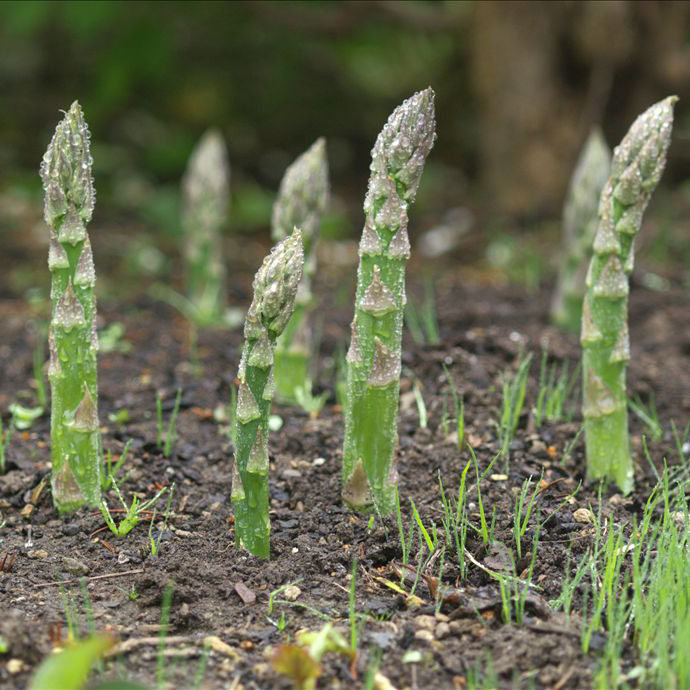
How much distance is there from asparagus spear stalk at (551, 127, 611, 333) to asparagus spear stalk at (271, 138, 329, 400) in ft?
5.27

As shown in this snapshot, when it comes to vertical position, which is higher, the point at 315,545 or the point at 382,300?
the point at 382,300

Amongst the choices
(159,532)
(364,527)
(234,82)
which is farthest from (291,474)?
(234,82)

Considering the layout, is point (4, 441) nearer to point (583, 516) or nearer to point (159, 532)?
point (159, 532)

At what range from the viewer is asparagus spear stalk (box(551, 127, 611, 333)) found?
566cm

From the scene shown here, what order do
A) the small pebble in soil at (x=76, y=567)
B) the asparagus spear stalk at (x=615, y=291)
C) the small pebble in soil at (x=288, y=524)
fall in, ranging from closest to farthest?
1. the small pebble in soil at (x=76, y=567)
2. the small pebble in soil at (x=288, y=524)
3. the asparagus spear stalk at (x=615, y=291)

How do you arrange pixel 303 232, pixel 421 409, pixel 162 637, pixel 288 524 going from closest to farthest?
pixel 162 637, pixel 288 524, pixel 421 409, pixel 303 232

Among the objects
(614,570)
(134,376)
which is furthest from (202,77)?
(614,570)

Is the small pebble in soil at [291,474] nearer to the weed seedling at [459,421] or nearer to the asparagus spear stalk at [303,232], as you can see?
the weed seedling at [459,421]

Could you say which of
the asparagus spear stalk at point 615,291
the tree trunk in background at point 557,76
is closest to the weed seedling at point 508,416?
the asparagus spear stalk at point 615,291

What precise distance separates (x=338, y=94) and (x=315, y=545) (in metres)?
7.30

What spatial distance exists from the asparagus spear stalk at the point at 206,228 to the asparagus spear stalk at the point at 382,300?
109 inches

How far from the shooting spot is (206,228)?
6332 mm

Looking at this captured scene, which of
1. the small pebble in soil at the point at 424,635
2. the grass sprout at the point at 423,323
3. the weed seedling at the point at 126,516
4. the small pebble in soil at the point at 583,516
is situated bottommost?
the small pebble in soil at the point at 424,635

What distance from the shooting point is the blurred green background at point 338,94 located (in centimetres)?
790
